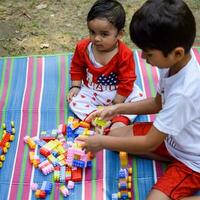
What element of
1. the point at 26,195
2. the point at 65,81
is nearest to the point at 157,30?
the point at 26,195

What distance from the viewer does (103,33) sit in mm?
2342

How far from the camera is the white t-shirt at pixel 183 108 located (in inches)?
66.3

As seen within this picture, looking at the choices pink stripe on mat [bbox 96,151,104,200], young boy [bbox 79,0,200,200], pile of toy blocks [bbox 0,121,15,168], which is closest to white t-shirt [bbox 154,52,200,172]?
young boy [bbox 79,0,200,200]

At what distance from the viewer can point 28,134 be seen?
7.93 feet

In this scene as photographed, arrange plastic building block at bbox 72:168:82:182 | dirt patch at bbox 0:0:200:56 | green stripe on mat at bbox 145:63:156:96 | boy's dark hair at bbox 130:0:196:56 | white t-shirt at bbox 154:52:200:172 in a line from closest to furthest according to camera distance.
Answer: boy's dark hair at bbox 130:0:196:56 → white t-shirt at bbox 154:52:200:172 → plastic building block at bbox 72:168:82:182 → green stripe on mat at bbox 145:63:156:96 → dirt patch at bbox 0:0:200:56

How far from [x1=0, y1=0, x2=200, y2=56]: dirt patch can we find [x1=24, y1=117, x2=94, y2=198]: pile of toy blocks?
1.03 m

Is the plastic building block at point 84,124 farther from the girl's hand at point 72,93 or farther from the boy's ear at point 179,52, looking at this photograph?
the boy's ear at point 179,52

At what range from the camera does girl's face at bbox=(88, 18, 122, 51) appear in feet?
7.54

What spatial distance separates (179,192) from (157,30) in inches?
31.9

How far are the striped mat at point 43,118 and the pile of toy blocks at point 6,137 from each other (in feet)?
0.08

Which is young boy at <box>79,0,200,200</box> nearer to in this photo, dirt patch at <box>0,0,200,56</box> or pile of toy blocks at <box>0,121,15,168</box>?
pile of toy blocks at <box>0,121,15,168</box>

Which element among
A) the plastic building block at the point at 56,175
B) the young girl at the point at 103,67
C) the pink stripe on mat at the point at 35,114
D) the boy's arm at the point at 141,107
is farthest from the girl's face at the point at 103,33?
the plastic building block at the point at 56,175

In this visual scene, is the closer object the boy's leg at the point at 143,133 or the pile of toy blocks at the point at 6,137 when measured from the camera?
the boy's leg at the point at 143,133

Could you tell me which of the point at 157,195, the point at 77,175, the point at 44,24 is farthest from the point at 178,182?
the point at 44,24
